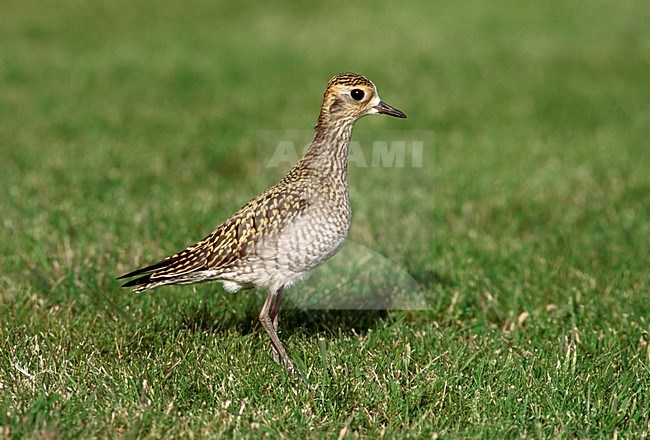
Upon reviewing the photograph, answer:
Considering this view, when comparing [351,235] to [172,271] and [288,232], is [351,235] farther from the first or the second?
[172,271]

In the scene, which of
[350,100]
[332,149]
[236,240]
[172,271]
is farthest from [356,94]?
[172,271]

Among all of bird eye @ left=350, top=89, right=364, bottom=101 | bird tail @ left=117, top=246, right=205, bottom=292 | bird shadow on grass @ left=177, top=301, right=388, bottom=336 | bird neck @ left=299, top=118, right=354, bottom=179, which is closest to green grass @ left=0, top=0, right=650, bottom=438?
bird shadow on grass @ left=177, top=301, right=388, bottom=336

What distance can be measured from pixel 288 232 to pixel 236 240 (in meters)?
0.37

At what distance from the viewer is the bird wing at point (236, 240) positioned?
198 inches

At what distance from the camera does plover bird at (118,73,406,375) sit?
5.00 m

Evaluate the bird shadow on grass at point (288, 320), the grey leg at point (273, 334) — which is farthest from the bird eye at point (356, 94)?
the bird shadow on grass at point (288, 320)

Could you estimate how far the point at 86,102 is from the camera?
13.0 metres

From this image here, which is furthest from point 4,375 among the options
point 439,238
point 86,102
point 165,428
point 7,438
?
point 86,102

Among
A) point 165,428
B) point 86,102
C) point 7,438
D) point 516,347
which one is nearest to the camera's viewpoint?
point 7,438

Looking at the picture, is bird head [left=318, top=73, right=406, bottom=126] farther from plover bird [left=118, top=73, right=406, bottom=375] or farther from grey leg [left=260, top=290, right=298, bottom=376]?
grey leg [left=260, top=290, right=298, bottom=376]

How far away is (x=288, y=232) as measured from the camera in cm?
501

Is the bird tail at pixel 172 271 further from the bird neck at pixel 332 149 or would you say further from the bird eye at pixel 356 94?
the bird eye at pixel 356 94

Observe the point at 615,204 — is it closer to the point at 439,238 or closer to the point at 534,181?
the point at 534,181

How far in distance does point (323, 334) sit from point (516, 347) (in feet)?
4.68
